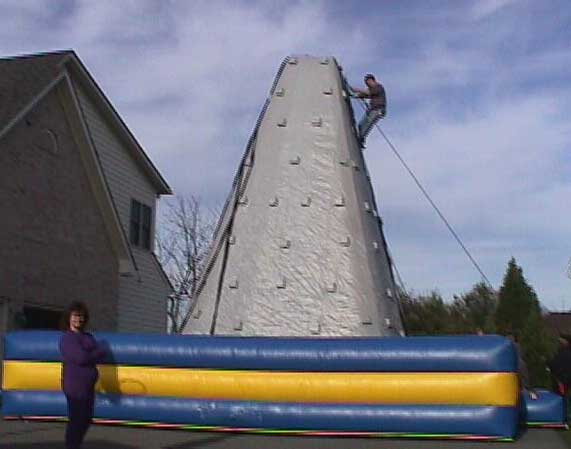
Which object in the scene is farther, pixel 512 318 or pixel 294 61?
pixel 512 318

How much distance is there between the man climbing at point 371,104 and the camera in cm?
1152

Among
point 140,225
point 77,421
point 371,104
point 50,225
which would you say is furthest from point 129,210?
point 77,421

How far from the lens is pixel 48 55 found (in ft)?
58.6

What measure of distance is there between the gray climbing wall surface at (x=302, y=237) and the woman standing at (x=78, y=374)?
2.84 meters

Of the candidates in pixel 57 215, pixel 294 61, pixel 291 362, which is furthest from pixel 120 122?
pixel 291 362

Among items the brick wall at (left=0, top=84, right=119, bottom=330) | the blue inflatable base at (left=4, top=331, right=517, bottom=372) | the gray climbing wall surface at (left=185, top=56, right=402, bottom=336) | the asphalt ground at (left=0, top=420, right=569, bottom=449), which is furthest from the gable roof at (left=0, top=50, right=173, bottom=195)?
the asphalt ground at (left=0, top=420, right=569, bottom=449)

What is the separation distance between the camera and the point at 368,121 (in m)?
11.6

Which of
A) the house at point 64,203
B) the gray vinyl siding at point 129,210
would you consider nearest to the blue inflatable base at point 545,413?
the house at point 64,203

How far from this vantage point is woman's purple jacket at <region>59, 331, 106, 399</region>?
7176 millimetres

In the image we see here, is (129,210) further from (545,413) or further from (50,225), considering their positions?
(545,413)

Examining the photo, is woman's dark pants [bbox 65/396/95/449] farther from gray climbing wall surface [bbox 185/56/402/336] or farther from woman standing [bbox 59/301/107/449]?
gray climbing wall surface [bbox 185/56/402/336]

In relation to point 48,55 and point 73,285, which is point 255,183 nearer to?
point 73,285

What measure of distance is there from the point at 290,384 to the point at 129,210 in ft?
42.1

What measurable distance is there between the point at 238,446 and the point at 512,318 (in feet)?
53.1
